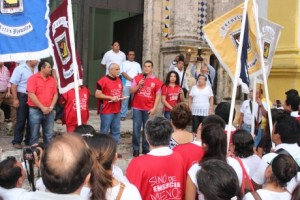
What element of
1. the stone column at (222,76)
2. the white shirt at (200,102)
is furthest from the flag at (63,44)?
the stone column at (222,76)

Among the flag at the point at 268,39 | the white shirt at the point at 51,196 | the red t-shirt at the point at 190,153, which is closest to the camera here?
the white shirt at the point at 51,196

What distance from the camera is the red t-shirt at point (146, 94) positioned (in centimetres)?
762

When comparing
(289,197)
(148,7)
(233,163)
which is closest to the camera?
(289,197)

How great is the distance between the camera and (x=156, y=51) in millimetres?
11680

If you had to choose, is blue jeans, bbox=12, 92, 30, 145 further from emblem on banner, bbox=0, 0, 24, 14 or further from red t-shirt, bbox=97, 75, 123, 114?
emblem on banner, bbox=0, 0, 24, 14

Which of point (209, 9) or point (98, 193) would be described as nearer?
point (98, 193)

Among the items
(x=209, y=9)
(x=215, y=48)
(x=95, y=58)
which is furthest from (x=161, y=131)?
(x=95, y=58)

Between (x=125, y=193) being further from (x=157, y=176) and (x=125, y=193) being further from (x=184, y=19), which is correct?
(x=184, y=19)

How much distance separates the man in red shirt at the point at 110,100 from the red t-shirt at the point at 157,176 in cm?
379

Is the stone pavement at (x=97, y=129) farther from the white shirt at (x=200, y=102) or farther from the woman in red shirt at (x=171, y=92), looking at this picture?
the white shirt at (x=200, y=102)

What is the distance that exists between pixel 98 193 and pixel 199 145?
1508mm

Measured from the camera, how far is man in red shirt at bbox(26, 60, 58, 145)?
259 inches

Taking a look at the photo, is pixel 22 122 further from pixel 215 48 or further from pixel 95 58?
pixel 95 58

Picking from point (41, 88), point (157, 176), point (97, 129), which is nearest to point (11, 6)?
point (41, 88)
